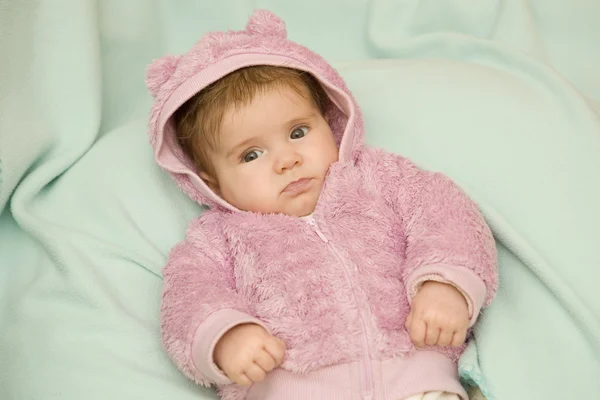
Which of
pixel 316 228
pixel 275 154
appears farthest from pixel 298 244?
pixel 275 154

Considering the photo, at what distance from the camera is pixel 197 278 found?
3.76ft

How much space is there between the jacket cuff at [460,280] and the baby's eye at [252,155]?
1.17 ft

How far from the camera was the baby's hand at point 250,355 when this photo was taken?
101 cm

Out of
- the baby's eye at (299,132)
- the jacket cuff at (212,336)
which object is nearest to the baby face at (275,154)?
the baby's eye at (299,132)

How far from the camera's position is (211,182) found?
4.46ft

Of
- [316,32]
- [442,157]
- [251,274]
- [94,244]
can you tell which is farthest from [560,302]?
[316,32]

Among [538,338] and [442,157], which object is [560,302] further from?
[442,157]

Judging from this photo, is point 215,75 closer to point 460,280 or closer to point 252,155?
point 252,155

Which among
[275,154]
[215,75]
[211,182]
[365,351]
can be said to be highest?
[215,75]

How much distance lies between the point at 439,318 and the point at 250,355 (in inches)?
11.3

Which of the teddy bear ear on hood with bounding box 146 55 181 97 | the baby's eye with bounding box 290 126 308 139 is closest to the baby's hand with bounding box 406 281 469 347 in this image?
the baby's eye with bounding box 290 126 308 139

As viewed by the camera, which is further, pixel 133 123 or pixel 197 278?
pixel 133 123

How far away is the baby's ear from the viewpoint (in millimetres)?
1348

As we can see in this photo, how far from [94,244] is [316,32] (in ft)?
2.66
